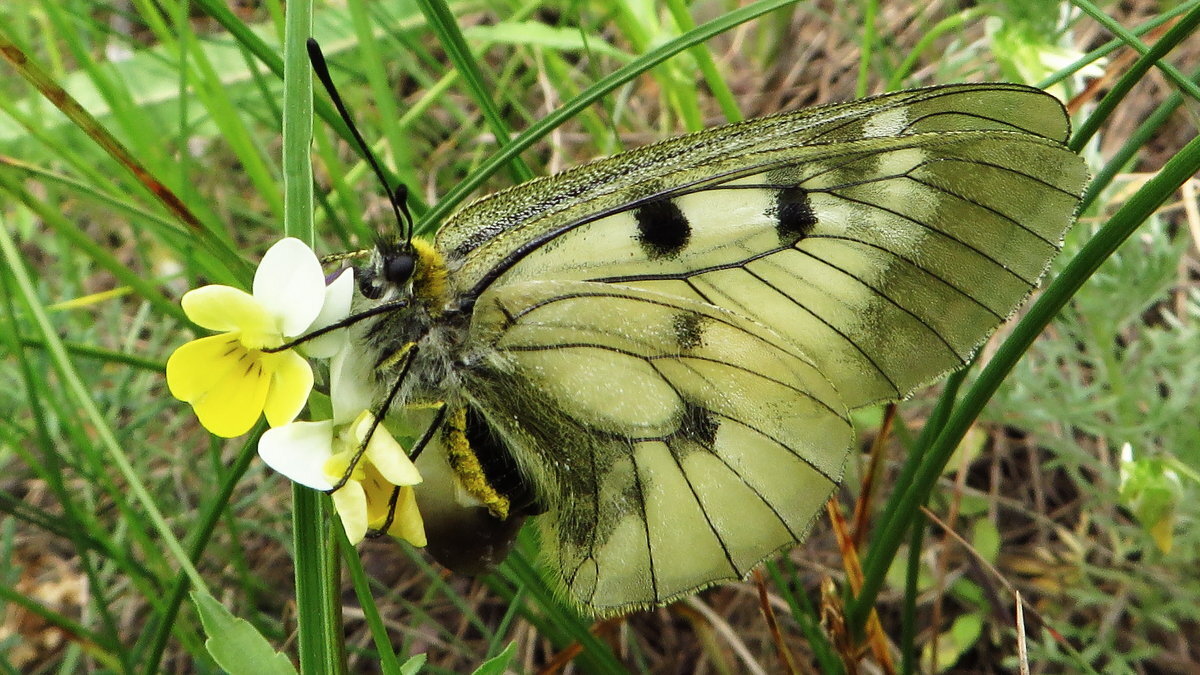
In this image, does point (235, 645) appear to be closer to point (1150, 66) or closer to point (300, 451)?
point (300, 451)

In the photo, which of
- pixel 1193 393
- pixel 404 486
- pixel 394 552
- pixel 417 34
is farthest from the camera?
pixel 417 34

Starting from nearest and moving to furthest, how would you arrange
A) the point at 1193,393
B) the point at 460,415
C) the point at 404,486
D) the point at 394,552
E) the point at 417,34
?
the point at 404,486, the point at 460,415, the point at 1193,393, the point at 394,552, the point at 417,34

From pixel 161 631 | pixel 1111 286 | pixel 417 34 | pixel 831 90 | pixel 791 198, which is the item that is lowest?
pixel 161 631

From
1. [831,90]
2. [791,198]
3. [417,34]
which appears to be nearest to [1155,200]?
[791,198]

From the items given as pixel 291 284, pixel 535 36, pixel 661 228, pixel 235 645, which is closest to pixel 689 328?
pixel 661 228

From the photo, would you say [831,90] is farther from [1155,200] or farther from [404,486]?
[404,486]

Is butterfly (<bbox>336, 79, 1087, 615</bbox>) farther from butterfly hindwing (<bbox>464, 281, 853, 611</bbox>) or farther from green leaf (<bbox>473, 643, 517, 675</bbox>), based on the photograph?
green leaf (<bbox>473, 643, 517, 675</bbox>)

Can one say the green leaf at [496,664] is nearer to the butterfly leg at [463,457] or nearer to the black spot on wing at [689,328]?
the butterfly leg at [463,457]
